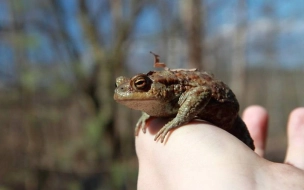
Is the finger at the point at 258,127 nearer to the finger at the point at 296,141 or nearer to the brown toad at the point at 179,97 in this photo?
the finger at the point at 296,141

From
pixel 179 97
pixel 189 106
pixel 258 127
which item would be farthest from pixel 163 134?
pixel 258 127

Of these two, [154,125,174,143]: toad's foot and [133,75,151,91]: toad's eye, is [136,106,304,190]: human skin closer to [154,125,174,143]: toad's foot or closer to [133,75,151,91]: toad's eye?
[154,125,174,143]: toad's foot

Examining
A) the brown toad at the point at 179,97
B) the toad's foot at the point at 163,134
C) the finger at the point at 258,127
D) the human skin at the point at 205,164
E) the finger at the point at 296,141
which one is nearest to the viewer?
the human skin at the point at 205,164

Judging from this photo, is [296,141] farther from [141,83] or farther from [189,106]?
[141,83]

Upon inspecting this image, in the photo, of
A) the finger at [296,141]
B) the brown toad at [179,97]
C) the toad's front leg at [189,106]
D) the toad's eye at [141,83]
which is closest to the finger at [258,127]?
the finger at [296,141]

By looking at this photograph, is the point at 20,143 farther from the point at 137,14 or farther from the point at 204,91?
the point at 204,91

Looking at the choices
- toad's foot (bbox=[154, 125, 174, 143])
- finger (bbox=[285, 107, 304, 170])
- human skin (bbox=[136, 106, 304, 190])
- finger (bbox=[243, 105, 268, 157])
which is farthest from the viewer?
finger (bbox=[243, 105, 268, 157])

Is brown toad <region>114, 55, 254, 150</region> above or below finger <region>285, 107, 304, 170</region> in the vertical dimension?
above

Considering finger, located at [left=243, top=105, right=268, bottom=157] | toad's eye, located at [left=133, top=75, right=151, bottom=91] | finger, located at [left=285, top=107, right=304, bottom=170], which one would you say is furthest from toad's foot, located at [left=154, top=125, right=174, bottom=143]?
finger, located at [left=243, top=105, right=268, bottom=157]
